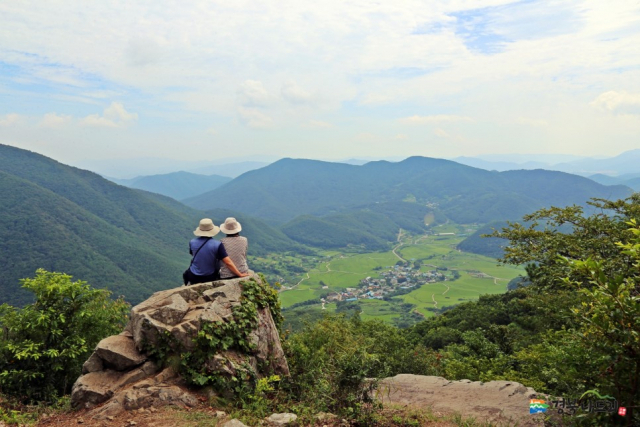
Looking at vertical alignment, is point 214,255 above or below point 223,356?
above

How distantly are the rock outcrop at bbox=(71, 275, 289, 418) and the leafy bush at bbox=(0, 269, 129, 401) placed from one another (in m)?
1.26

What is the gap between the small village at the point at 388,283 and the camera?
349 feet

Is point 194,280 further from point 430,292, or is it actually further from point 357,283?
point 357,283

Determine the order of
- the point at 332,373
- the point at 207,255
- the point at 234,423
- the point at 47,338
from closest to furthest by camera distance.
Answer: the point at 234,423 → the point at 332,373 → the point at 47,338 → the point at 207,255

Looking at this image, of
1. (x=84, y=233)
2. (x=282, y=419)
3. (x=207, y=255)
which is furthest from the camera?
(x=84, y=233)

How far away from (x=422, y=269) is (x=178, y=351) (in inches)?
5382

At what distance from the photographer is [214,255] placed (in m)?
8.82

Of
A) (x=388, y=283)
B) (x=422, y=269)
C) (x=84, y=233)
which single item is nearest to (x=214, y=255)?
(x=388, y=283)

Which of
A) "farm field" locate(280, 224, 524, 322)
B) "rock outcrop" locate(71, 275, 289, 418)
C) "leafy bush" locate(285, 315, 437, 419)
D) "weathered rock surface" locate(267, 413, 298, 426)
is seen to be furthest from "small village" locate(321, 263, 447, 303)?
"weathered rock surface" locate(267, 413, 298, 426)

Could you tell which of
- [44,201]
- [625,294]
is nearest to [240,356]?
[625,294]

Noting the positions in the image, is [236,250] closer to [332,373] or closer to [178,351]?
[178,351]

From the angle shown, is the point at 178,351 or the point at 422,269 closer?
the point at 178,351

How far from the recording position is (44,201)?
127m

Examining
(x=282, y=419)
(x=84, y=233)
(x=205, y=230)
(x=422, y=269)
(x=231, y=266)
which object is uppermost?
(x=205, y=230)
